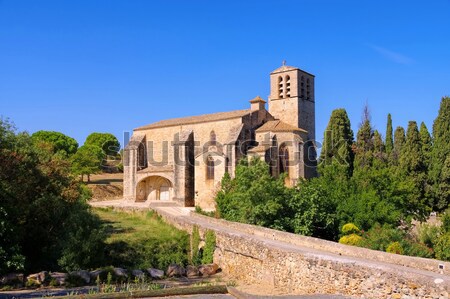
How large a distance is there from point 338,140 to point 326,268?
1179 inches

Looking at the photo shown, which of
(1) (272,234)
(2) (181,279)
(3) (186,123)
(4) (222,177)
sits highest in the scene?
(3) (186,123)

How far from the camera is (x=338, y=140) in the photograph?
40.1m

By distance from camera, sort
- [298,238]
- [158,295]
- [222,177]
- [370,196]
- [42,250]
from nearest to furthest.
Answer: [158,295], [298,238], [42,250], [370,196], [222,177]

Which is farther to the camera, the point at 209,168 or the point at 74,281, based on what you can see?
the point at 209,168

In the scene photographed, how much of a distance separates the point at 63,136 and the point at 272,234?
2166 inches

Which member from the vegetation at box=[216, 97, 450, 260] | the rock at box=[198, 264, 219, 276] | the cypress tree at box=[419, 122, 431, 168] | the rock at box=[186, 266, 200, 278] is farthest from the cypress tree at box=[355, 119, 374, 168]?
the rock at box=[186, 266, 200, 278]

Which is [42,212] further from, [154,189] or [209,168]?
[154,189]

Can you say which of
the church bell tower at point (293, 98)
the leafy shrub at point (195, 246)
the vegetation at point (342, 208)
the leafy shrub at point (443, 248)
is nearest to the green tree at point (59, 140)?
the church bell tower at point (293, 98)

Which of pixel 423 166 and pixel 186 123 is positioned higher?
pixel 186 123

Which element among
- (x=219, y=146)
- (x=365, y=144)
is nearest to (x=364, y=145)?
(x=365, y=144)

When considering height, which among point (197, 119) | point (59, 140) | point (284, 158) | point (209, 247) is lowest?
point (209, 247)

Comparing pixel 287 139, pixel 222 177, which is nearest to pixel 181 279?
pixel 222 177

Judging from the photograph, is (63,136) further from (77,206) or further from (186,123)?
(77,206)

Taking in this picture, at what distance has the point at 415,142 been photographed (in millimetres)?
35531
